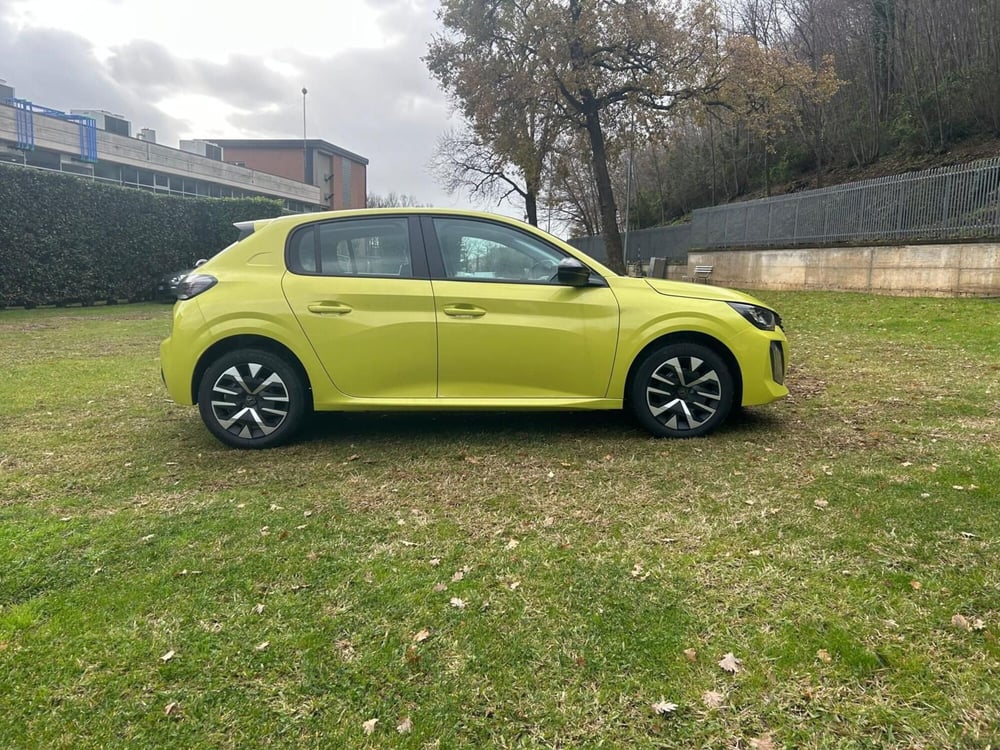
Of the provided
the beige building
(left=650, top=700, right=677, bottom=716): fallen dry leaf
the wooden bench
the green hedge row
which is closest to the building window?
the beige building

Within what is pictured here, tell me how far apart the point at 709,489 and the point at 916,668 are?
1.55m

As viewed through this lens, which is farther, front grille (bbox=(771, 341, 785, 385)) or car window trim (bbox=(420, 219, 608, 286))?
front grille (bbox=(771, 341, 785, 385))

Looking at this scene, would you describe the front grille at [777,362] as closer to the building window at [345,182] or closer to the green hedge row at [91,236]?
the green hedge row at [91,236]

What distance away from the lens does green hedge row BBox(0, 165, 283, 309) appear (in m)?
14.9

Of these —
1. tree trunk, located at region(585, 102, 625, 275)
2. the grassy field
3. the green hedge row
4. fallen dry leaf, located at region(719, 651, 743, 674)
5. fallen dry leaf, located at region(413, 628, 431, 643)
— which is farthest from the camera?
tree trunk, located at region(585, 102, 625, 275)

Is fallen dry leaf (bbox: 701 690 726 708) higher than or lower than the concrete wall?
lower

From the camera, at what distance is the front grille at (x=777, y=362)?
445cm

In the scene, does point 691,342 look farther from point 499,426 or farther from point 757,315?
point 499,426

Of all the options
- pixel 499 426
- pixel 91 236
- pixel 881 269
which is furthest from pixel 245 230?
pixel 91 236

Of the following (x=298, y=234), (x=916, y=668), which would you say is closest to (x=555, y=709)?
(x=916, y=668)

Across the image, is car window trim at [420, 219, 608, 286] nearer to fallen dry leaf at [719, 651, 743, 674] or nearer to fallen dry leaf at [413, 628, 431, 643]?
fallen dry leaf at [413, 628, 431, 643]

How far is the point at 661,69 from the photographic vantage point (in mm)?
16781

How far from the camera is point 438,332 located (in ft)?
13.7

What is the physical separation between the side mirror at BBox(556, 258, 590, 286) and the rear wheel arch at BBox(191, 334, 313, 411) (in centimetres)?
185
